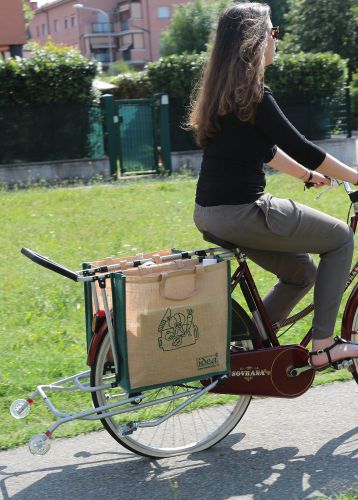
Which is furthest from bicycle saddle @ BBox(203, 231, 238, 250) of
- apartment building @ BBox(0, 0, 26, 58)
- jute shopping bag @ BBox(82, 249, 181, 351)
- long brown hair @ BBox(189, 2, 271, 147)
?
apartment building @ BBox(0, 0, 26, 58)

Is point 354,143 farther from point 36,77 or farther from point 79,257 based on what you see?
point 79,257

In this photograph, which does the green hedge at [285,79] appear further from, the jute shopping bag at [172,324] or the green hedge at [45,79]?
the jute shopping bag at [172,324]

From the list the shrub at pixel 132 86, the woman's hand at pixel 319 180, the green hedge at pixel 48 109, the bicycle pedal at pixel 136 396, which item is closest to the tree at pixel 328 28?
the shrub at pixel 132 86

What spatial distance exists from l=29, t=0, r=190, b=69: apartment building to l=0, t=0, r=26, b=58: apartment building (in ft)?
190

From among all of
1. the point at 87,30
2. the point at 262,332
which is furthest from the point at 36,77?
the point at 87,30

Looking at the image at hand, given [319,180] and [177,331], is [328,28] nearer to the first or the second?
[319,180]

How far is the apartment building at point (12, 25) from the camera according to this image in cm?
2211

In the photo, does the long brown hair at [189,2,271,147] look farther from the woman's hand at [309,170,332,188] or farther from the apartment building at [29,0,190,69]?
the apartment building at [29,0,190,69]

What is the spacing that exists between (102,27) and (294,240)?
88.4 m

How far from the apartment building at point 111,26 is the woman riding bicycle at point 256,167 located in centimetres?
7780

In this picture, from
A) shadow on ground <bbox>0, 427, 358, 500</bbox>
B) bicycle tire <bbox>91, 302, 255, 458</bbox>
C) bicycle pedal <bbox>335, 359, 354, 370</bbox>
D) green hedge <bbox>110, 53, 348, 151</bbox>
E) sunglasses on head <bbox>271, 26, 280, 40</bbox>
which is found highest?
green hedge <bbox>110, 53, 348, 151</bbox>

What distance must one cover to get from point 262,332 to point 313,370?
1.05ft

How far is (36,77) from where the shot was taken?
56.0 ft

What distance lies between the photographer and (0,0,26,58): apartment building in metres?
22.1
